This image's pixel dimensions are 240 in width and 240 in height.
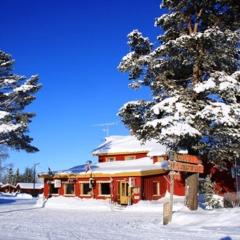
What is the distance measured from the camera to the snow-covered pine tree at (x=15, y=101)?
3675 cm

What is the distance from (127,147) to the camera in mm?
49000

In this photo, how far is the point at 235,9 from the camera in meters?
25.3

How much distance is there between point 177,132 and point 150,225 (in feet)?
17.3

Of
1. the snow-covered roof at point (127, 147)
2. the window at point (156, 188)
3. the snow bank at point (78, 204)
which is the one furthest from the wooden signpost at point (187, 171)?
the snow-covered roof at point (127, 147)

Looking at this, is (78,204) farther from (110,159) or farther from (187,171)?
(187,171)

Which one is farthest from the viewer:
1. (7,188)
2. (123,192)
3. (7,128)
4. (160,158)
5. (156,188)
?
(7,188)

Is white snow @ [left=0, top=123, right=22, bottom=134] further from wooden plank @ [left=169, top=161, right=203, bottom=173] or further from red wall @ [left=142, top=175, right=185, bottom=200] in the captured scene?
wooden plank @ [left=169, top=161, right=203, bottom=173]

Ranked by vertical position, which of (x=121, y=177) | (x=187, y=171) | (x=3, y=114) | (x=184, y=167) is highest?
(x=3, y=114)

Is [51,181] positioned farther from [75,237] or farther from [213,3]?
[75,237]

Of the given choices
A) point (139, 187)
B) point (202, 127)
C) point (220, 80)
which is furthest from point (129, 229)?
point (139, 187)

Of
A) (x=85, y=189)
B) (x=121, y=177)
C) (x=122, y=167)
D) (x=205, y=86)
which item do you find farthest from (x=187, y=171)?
(x=85, y=189)

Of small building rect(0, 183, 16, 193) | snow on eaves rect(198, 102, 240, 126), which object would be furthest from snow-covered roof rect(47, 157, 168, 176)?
small building rect(0, 183, 16, 193)

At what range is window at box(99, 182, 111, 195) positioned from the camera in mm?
41844

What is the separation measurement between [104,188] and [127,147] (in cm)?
787
